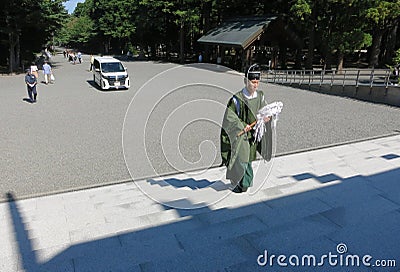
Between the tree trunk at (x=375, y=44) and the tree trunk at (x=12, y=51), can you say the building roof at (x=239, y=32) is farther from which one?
the tree trunk at (x=12, y=51)

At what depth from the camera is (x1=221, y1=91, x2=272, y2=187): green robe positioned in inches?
149

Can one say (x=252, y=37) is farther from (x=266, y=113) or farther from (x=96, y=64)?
(x=266, y=113)

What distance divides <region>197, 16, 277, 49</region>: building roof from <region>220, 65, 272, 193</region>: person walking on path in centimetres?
1968

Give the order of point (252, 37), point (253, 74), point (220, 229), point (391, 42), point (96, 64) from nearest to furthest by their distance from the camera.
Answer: point (220, 229)
point (253, 74)
point (96, 64)
point (252, 37)
point (391, 42)

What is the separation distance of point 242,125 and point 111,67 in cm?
1451

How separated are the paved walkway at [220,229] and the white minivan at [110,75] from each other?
11.8 m

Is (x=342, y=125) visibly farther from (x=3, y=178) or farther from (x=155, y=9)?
(x=155, y=9)

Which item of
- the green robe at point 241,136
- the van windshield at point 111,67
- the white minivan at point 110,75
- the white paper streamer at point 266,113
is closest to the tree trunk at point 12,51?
the white minivan at point 110,75

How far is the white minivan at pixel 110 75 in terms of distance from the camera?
15672 millimetres

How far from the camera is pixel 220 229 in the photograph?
9.85 feet

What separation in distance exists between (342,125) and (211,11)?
91.0 ft

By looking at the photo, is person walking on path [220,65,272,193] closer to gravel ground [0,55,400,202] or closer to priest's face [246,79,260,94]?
priest's face [246,79,260,94]

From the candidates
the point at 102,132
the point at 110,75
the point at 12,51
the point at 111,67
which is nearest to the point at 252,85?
the point at 102,132

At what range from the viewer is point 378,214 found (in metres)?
3.25
